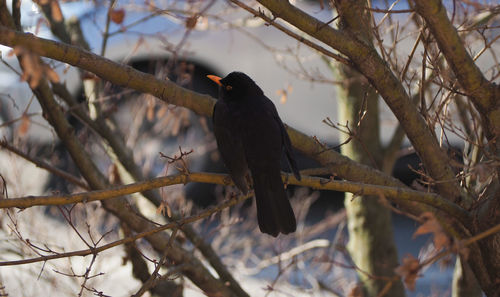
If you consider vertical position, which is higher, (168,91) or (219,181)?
(168,91)

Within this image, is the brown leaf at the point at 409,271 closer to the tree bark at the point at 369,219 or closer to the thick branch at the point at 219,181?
the thick branch at the point at 219,181

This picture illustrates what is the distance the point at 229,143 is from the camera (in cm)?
303

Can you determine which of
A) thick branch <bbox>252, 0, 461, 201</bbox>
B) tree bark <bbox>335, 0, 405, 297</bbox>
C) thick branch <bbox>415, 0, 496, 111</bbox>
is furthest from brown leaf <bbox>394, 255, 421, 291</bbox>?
→ tree bark <bbox>335, 0, 405, 297</bbox>

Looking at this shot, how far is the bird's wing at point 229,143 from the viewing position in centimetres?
293

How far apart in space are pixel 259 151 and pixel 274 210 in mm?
284

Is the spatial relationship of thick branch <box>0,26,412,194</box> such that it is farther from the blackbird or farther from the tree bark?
the tree bark

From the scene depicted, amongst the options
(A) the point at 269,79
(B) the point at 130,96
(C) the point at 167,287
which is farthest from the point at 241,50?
(C) the point at 167,287

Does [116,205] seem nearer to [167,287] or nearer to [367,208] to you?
[167,287]

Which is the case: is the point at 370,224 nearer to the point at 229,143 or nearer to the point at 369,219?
the point at 369,219

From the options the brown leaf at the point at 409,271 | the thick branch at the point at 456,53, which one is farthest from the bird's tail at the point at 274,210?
the brown leaf at the point at 409,271

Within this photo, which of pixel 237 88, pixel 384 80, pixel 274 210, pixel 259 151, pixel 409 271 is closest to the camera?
pixel 409 271

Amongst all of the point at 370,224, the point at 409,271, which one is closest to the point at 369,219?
the point at 370,224

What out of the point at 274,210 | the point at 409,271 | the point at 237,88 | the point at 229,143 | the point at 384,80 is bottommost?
the point at 409,271

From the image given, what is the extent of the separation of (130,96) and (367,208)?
3054 millimetres
